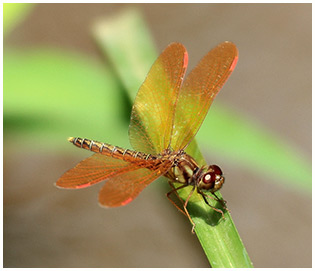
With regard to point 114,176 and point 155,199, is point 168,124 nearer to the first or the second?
point 114,176

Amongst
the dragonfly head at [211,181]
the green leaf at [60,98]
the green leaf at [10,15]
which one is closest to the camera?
the dragonfly head at [211,181]

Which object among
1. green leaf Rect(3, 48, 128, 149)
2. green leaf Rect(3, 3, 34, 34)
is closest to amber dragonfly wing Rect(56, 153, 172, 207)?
green leaf Rect(3, 48, 128, 149)

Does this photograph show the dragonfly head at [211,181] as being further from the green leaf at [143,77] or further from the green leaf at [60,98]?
the green leaf at [60,98]

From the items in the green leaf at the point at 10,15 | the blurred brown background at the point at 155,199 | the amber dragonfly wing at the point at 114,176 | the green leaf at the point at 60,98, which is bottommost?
the blurred brown background at the point at 155,199

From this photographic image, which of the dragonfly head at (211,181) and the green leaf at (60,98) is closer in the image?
the dragonfly head at (211,181)

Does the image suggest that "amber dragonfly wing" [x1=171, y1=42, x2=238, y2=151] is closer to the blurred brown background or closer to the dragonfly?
the dragonfly

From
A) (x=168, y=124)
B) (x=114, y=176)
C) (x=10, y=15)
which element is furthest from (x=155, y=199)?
(x=10, y=15)

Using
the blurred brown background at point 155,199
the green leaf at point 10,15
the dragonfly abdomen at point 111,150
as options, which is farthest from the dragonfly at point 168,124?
the blurred brown background at point 155,199

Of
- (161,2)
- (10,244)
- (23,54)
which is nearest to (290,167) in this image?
(23,54)
